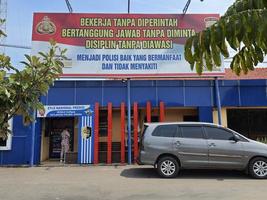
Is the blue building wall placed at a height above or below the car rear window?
above

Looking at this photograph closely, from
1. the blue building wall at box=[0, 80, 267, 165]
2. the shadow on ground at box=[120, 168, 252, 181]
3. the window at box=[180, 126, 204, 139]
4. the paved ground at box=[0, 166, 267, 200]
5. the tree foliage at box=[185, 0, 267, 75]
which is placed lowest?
the paved ground at box=[0, 166, 267, 200]

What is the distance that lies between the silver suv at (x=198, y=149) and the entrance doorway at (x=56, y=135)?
7.32 metres

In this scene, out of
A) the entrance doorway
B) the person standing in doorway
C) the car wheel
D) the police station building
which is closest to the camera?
the car wheel

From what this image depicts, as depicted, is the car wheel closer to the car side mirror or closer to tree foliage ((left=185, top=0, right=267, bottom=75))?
the car side mirror

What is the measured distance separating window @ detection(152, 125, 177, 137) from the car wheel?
32.7 inches

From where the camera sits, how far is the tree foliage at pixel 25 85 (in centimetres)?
438

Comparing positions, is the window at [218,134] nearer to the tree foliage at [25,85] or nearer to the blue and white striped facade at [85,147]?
the blue and white striped facade at [85,147]

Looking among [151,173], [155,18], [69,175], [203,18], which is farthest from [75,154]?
→ [203,18]

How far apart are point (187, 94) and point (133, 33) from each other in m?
3.90

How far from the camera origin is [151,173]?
1387cm

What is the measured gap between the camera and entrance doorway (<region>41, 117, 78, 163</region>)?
19.5 metres

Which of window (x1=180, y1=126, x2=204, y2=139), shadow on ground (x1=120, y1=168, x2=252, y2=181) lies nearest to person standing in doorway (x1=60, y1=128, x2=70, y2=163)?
shadow on ground (x1=120, y1=168, x2=252, y2=181)

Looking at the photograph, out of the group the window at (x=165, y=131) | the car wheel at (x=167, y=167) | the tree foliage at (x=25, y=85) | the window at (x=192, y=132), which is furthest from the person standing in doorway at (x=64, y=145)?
the tree foliage at (x=25, y=85)

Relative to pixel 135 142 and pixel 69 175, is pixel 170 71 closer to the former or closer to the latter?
pixel 135 142
